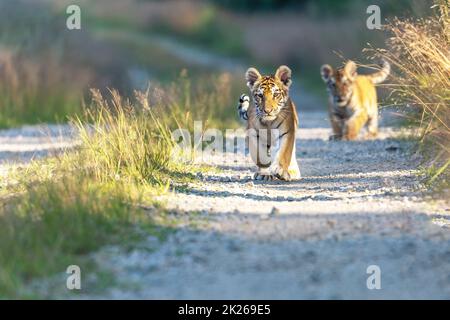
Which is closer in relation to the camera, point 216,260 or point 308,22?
point 216,260

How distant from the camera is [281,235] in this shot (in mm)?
8898

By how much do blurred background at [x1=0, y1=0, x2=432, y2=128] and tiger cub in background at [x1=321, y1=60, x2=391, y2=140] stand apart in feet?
2.55

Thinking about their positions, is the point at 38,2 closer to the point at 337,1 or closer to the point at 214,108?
the point at 337,1

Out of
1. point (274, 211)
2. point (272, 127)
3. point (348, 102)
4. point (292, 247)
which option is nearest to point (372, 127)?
point (348, 102)

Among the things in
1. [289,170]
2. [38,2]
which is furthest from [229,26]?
[289,170]

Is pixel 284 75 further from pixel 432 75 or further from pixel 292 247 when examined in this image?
pixel 292 247

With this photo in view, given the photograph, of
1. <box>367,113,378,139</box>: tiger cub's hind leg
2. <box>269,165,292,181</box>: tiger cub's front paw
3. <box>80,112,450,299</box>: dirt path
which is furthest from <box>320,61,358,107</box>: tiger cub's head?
<box>80,112,450,299</box>: dirt path

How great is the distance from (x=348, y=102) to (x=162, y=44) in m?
21.6

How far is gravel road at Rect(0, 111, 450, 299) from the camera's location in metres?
7.85

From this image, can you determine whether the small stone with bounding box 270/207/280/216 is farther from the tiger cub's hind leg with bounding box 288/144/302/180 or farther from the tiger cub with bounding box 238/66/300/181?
the tiger cub's hind leg with bounding box 288/144/302/180

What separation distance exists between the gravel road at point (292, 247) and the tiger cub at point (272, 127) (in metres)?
0.62

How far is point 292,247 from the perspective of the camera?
8594 millimetres

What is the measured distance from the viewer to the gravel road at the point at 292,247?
7852 millimetres
